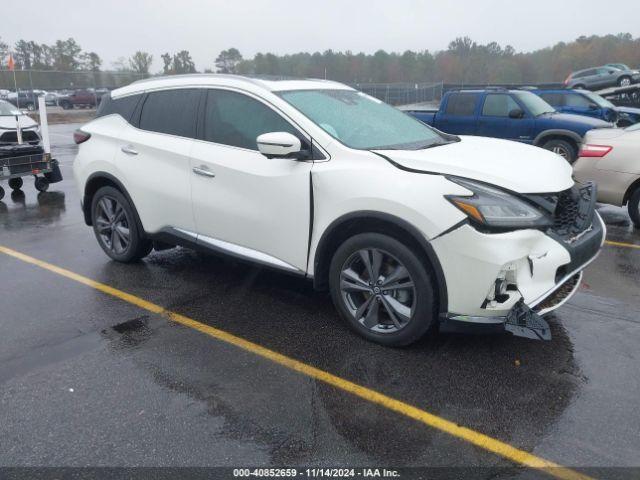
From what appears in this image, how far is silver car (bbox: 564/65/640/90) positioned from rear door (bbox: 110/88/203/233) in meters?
28.4

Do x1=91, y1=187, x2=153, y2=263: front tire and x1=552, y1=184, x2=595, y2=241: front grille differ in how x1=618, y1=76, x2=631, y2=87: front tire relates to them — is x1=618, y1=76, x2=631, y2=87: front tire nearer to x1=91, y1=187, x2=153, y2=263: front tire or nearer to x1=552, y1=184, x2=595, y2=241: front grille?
x1=552, y1=184, x2=595, y2=241: front grille

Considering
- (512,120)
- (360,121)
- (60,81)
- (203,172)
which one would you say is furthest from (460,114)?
(60,81)

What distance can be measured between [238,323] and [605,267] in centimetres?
375

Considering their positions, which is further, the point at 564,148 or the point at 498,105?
the point at 498,105

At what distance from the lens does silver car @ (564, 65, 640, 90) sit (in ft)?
96.3

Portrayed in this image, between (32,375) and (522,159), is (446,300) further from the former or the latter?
(32,375)

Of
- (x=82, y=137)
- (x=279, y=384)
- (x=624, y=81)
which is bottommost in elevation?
(x=279, y=384)

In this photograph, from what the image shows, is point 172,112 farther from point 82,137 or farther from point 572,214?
point 572,214

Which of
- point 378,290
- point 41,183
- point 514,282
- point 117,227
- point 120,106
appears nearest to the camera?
point 514,282

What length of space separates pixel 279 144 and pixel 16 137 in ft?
27.8

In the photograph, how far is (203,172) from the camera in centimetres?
456

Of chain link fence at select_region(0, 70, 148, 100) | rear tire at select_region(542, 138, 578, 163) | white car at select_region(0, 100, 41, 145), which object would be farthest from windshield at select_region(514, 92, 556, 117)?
chain link fence at select_region(0, 70, 148, 100)

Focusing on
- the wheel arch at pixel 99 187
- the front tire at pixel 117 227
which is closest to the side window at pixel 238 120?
the wheel arch at pixel 99 187

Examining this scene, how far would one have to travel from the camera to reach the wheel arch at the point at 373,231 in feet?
11.4
